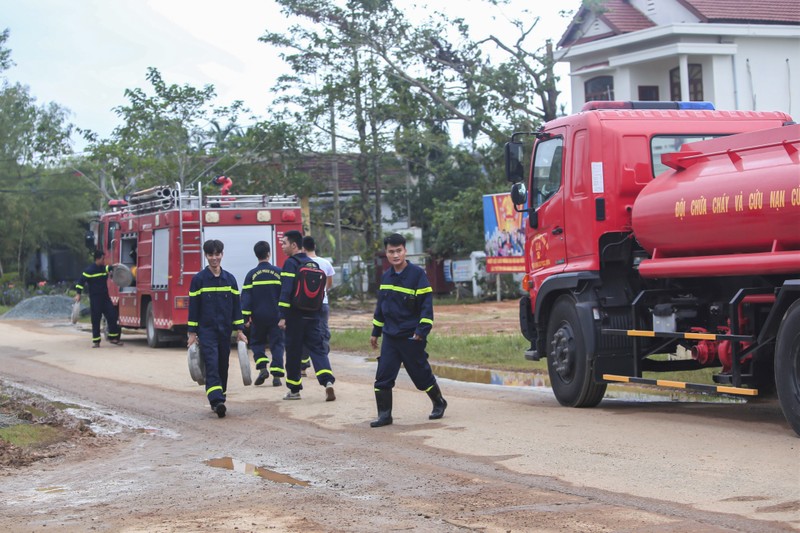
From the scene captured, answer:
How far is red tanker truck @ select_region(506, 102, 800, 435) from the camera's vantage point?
29.5ft

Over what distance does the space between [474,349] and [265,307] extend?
4.92m

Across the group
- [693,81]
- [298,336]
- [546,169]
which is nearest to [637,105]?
[546,169]

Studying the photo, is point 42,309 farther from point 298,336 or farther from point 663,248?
point 663,248

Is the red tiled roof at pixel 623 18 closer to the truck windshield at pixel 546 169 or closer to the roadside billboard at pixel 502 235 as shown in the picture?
the roadside billboard at pixel 502 235

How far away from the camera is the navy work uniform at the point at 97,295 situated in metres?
22.2

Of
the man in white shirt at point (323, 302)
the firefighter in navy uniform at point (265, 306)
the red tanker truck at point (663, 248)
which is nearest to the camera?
the red tanker truck at point (663, 248)

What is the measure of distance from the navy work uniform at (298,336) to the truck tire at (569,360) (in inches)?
106

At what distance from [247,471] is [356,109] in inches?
1083

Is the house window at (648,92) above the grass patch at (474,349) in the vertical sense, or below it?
above

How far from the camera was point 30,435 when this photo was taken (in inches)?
420

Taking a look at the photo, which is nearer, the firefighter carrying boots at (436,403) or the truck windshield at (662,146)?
the firefighter carrying boots at (436,403)

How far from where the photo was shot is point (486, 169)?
3553 cm

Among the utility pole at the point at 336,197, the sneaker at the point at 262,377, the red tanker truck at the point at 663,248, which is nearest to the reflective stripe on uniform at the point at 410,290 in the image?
the red tanker truck at the point at 663,248

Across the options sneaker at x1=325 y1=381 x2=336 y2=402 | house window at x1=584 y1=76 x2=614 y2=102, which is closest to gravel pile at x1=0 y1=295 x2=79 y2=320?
house window at x1=584 y1=76 x2=614 y2=102
